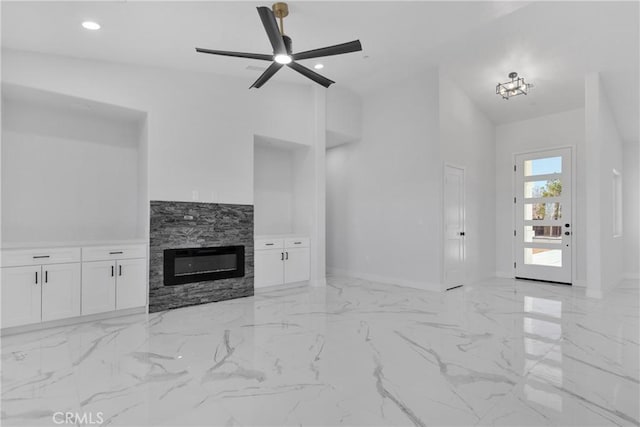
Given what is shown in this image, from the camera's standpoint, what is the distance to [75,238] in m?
4.39

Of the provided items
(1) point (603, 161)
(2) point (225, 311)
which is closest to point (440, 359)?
(2) point (225, 311)

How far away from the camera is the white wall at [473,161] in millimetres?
5684

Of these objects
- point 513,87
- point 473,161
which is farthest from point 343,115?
point 513,87

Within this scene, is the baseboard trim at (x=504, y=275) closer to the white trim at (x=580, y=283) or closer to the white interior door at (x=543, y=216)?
the white interior door at (x=543, y=216)

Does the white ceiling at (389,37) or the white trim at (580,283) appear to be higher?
the white ceiling at (389,37)

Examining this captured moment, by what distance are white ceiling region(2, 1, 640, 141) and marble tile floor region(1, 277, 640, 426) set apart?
2.96 metres

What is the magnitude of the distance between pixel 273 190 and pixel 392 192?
2.11 m

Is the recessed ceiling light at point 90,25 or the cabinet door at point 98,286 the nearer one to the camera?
the recessed ceiling light at point 90,25

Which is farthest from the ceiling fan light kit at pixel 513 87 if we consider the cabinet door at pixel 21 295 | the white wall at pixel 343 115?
the cabinet door at pixel 21 295

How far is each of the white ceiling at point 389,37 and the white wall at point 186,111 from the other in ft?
0.54

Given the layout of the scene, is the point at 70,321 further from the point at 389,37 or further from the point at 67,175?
the point at 389,37

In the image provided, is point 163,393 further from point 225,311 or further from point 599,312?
point 599,312

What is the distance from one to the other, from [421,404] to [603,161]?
16.5 feet

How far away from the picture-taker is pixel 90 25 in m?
3.27
